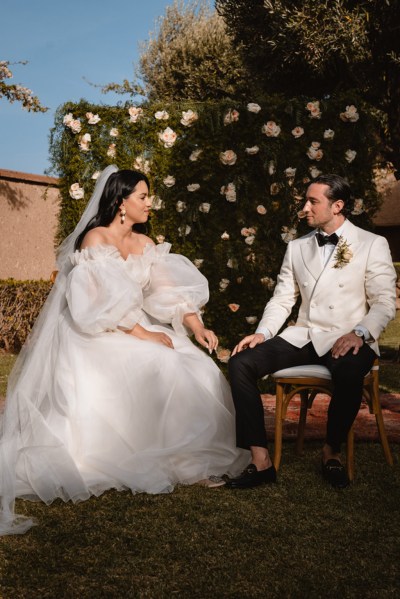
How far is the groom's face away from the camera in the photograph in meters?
4.38

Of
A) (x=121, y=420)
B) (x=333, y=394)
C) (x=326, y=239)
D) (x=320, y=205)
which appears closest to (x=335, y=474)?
(x=333, y=394)

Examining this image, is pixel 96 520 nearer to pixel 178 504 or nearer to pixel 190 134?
pixel 178 504

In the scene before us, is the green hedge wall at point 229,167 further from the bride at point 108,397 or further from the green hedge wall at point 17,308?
the green hedge wall at point 17,308

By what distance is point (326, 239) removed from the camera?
444cm

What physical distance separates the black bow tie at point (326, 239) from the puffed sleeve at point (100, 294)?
1203 millimetres

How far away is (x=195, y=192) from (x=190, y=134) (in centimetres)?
60

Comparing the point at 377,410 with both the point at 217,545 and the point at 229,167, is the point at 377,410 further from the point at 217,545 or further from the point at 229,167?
the point at 229,167

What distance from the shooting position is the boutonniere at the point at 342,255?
428cm

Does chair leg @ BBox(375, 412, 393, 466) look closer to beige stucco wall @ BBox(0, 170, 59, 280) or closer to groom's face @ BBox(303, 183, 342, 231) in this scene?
groom's face @ BBox(303, 183, 342, 231)

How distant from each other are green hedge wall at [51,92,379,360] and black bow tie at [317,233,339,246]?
247 cm

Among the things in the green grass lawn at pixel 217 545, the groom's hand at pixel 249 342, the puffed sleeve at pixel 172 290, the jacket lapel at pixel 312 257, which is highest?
the jacket lapel at pixel 312 257

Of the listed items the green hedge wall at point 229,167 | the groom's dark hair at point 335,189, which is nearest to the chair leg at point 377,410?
the groom's dark hair at point 335,189

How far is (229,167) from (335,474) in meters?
4.02

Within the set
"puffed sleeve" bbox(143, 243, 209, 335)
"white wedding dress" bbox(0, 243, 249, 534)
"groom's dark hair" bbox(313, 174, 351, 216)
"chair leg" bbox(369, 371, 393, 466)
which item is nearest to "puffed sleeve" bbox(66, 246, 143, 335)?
"white wedding dress" bbox(0, 243, 249, 534)
